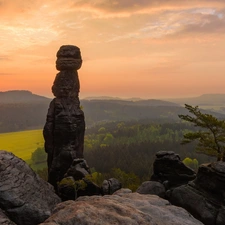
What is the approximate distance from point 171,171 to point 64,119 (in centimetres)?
2441

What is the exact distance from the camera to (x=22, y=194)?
25.2 metres

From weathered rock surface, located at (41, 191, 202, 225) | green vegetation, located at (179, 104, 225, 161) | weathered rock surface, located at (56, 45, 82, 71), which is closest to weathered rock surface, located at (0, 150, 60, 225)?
weathered rock surface, located at (41, 191, 202, 225)

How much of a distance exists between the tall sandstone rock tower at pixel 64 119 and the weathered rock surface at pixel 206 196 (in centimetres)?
2806

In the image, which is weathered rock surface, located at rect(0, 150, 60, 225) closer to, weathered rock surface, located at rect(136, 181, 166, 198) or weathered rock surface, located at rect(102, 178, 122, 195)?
weathered rock surface, located at rect(136, 181, 166, 198)

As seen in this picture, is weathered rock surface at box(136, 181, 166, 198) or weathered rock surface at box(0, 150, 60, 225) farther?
weathered rock surface at box(136, 181, 166, 198)

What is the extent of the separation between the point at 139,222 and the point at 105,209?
2051mm

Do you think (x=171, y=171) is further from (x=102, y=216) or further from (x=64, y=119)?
(x=102, y=216)

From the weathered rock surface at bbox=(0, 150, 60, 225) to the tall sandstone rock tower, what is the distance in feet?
67.7

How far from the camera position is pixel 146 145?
199125 mm

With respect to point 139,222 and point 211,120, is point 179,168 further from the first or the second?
point 139,222

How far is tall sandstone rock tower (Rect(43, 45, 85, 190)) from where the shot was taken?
1998 inches

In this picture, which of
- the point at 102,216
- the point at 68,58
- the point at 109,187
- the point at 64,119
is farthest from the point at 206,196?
the point at 68,58

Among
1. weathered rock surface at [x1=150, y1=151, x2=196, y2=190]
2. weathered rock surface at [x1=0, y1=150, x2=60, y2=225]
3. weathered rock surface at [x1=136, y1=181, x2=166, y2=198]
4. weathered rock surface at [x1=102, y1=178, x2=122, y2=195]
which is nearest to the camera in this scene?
weathered rock surface at [x1=0, y1=150, x2=60, y2=225]

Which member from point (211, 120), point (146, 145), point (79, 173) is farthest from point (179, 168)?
point (146, 145)
